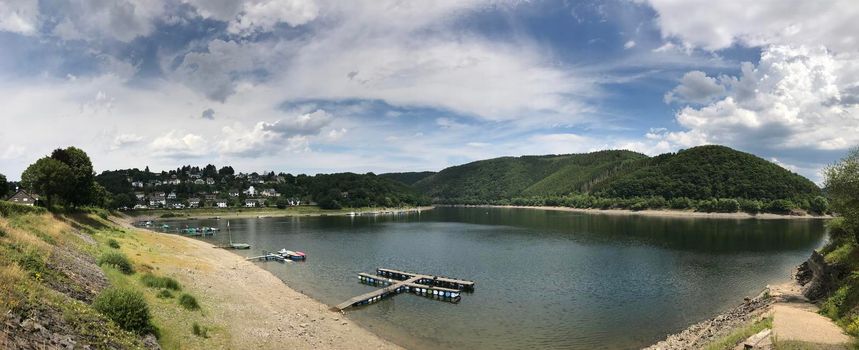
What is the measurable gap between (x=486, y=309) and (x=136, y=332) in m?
31.4

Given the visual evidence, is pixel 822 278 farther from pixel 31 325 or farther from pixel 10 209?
pixel 10 209

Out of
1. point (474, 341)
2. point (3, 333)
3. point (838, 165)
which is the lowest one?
point (474, 341)

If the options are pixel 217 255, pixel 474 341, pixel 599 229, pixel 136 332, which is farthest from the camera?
pixel 599 229

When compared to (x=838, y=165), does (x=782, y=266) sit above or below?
below

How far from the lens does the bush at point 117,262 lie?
33188mm

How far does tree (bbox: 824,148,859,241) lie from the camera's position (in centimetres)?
3546

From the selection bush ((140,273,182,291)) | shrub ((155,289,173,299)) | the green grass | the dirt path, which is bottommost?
the green grass

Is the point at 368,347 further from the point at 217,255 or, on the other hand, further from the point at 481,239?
the point at 481,239

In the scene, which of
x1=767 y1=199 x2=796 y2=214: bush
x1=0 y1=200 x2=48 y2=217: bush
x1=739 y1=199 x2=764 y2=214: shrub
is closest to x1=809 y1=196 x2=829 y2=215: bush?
x1=767 y1=199 x2=796 y2=214: bush

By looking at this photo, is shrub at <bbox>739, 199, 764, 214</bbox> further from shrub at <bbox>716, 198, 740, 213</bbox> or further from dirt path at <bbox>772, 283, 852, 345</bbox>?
dirt path at <bbox>772, 283, 852, 345</bbox>

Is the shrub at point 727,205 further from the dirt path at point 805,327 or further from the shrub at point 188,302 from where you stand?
the shrub at point 188,302

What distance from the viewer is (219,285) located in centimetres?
4262

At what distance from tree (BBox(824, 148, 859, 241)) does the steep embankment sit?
37.7m

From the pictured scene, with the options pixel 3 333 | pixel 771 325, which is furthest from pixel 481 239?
pixel 3 333
